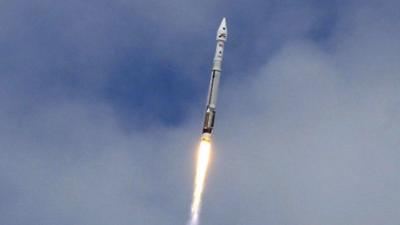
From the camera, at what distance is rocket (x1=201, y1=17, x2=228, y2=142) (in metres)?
126

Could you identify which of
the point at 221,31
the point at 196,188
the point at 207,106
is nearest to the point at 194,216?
the point at 196,188

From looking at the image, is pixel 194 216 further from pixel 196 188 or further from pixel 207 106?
pixel 207 106

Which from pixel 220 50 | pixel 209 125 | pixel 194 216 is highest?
pixel 220 50

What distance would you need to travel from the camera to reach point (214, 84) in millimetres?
127250

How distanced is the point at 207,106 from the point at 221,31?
29.1 feet

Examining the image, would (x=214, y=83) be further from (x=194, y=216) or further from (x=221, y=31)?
(x=194, y=216)

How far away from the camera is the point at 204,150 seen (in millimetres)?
126250

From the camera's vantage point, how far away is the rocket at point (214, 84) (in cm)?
12600

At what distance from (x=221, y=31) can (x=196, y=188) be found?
699 inches

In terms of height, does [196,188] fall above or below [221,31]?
below

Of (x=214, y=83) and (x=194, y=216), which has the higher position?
(x=214, y=83)

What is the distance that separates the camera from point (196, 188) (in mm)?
129875

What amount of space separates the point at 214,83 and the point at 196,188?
39.8 feet

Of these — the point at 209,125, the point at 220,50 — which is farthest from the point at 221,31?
the point at 209,125
